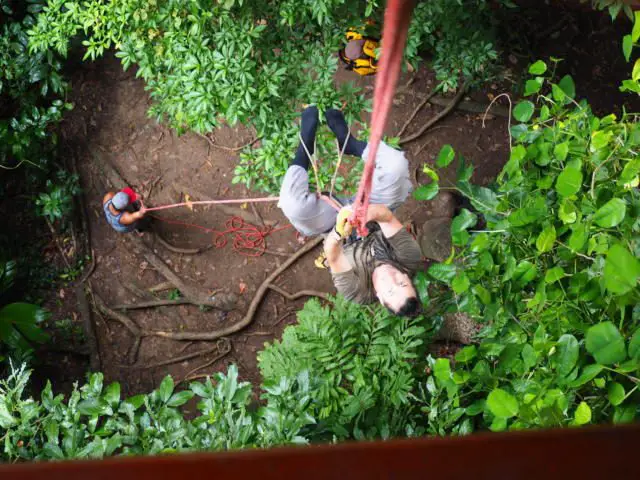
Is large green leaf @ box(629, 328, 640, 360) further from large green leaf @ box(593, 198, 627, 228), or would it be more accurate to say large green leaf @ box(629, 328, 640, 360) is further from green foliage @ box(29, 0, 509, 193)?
green foliage @ box(29, 0, 509, 193)

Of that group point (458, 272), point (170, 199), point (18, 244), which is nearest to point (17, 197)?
point (18, 244)

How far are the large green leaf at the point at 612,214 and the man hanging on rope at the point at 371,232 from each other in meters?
0.70

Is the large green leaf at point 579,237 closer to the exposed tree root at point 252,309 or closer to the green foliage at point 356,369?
the green foliage at point 356,369

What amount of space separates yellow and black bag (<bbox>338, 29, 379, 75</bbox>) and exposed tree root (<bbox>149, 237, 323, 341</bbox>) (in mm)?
989

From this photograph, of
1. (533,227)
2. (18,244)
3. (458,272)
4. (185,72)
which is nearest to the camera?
(533,227)

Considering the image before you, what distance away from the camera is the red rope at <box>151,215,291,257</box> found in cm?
330

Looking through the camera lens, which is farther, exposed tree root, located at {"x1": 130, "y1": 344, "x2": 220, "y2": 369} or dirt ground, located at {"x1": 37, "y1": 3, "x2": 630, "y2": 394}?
exposed tree root, located at {"x1": 130, "y1": 344, "x2": 220, "y2": 369}

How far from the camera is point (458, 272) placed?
1.65 meters

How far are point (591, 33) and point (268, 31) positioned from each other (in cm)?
194

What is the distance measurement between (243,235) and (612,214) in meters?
2.37

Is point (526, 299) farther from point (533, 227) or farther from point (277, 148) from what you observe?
point (277, 148)

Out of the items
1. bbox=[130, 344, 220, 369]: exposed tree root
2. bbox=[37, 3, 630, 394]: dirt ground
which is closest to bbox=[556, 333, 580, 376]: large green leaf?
bbox=[37, 3, 630, 394]: dirt ground

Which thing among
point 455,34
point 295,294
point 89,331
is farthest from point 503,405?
point 89,331

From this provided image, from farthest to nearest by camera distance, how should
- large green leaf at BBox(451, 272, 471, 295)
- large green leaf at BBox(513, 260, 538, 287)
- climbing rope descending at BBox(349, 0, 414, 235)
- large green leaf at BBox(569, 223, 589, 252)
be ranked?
large green leaf at BBox(451, 272, 471, 295), large green leaf at BBox(513, 260, 538, 287), large green leaf at BBox(569, 223, 589, 252), climbing rope descending at BBox(349, 0, 414, 235)
